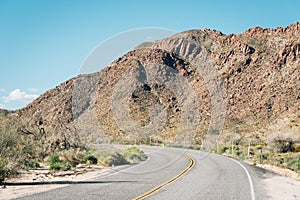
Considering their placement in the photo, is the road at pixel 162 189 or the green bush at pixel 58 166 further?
the green bush at pixel 58 166

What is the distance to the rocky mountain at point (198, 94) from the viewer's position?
4969 cm

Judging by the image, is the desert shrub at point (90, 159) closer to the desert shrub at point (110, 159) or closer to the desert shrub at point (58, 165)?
the desert shrub at point (110, 159)

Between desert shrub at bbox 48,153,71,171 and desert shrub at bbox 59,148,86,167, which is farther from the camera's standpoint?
desert shrub at bbox 59,148,86,167

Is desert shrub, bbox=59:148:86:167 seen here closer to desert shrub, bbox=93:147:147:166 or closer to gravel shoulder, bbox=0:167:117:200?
desert shrub, bbox=93:147:147:166

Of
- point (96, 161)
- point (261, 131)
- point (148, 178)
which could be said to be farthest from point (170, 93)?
point (148, 178)

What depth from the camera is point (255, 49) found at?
3472 inches

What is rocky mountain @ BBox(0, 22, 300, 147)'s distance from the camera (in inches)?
1956

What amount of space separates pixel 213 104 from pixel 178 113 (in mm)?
8367

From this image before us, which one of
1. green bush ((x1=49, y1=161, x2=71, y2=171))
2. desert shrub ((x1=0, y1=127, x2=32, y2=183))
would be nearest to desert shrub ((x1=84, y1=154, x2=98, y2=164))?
green bush ((x1=49, y1=161, x2=71, y2=171))

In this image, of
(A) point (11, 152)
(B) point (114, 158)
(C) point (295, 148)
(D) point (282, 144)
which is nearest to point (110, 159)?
(B) point (114, 158)

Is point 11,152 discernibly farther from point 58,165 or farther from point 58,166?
point 58,165

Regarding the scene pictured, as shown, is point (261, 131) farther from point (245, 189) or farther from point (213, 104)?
point (245, 189)

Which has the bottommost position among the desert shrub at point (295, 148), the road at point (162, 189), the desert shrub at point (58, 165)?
the road at point (162, 189)

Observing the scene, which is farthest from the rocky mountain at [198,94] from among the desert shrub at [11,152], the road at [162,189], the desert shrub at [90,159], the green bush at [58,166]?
the road at [162,189]
